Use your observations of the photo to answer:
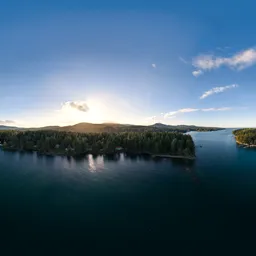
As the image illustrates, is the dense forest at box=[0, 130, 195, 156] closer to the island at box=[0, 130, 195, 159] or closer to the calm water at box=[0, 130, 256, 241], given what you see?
the island at box=[0, 130, 195, 159]

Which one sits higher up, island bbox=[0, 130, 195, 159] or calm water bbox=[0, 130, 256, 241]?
island bbox=[0, 130, 195, 159]

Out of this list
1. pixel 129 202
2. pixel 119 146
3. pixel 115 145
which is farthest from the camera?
pixel 119 146

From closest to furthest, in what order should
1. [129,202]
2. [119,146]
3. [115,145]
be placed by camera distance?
[129,202] < [115,145] < [119,146]

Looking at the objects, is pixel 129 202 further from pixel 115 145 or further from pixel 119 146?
pixel 119 146

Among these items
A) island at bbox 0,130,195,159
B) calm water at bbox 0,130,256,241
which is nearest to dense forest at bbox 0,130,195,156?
island at bbox 0,130,195,159

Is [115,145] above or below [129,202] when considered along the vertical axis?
above

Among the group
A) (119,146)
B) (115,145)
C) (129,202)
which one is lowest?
(129,202)

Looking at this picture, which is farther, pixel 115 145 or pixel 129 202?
pixel 115 145

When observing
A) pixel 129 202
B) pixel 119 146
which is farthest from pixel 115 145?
pixel 129 202
